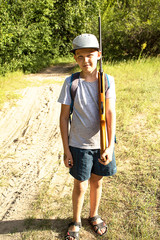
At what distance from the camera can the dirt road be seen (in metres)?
3.05

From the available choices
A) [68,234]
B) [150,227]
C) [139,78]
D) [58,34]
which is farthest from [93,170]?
[58,34]

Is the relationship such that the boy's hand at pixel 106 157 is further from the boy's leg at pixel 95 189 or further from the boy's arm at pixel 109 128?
the boy's leg at pixel 95 189

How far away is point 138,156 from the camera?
389cm

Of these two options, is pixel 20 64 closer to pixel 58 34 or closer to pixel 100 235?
pixel 58 34

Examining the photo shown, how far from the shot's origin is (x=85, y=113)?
204 centimetres

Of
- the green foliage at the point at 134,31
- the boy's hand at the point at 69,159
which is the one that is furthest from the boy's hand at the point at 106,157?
the green foliage at the point at 134,31

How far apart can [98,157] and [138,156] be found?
1.92 meters

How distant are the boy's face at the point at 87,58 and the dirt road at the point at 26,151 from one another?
1.86 metres

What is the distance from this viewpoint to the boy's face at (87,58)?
196 cm

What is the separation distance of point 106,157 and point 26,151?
274 cm

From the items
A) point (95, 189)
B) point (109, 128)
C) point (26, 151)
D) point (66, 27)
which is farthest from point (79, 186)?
point (66, 27)

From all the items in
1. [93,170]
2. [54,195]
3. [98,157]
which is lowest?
[54,195]

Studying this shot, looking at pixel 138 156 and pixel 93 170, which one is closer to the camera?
pixel 93 170

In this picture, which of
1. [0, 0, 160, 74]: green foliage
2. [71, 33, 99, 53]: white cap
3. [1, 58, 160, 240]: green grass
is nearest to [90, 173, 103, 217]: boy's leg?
[1, 58, 160, 240]: green grass
